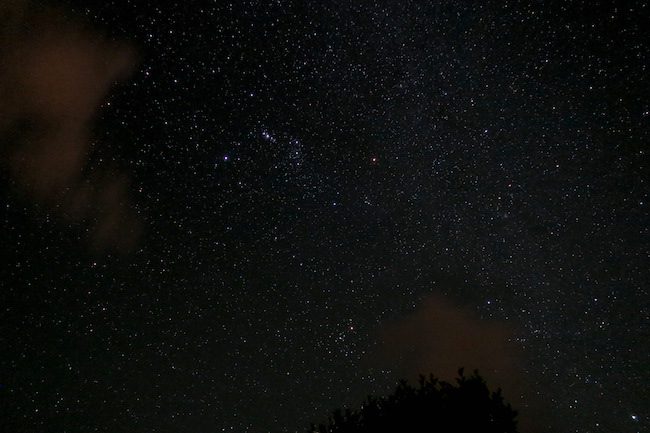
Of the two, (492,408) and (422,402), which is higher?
(422,402)

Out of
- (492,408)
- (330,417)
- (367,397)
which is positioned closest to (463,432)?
(492,408)

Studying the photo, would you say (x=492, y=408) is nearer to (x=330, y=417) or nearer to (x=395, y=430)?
(x=395, y=430)

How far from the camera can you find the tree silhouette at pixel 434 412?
19.3 feet

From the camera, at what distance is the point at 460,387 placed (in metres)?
6.27

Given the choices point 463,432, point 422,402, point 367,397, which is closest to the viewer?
point 463,432

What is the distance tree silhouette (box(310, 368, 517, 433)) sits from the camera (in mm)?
5891

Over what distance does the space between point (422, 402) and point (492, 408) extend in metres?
0.95

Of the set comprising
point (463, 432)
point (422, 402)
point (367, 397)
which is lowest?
point (463, 432)

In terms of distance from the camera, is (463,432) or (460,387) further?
(460,387)

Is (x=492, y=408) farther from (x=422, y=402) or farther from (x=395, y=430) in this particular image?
(x=395, y=430)

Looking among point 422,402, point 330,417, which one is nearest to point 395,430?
point 422,402

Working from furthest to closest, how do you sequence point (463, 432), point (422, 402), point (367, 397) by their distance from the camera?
point (367, 397)
point (422, 402)
point (463, 432)

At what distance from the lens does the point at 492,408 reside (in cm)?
608

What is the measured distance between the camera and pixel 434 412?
600 cm
